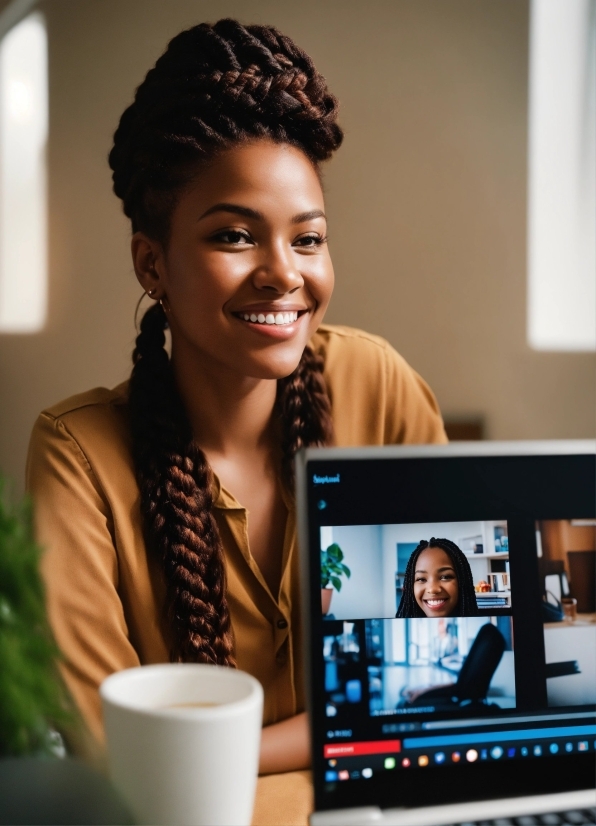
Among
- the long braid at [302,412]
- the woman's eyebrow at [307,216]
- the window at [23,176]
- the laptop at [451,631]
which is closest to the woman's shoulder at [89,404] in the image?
the window at [23,176]

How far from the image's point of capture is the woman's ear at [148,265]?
97 cm

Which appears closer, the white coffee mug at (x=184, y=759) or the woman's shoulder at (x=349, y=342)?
the white coffee mug at (x=184, y=759)

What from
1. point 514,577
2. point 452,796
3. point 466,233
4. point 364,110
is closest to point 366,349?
point 466,233

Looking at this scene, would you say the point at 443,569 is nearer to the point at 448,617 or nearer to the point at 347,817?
the point at 448,617

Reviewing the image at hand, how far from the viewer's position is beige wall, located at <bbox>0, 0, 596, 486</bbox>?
3.29 ft

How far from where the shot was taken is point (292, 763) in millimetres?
809

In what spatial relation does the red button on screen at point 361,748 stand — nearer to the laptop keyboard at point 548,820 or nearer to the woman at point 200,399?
the laptop keyboard at point 548,820

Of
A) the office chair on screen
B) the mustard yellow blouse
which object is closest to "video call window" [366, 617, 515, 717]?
the office chair on screen

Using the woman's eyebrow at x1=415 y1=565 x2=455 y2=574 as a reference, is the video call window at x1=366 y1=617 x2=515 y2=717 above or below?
below

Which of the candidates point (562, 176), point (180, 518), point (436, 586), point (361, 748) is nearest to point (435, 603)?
point (436, 586)

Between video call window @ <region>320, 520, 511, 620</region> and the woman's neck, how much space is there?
0.42 m

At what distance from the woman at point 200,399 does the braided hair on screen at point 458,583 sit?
0.93 ft

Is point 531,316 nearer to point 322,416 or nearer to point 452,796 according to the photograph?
point 322,416

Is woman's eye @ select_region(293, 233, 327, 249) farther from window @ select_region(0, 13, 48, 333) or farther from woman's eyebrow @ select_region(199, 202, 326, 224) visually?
window @ select_region(0, 13, 48, 333)
